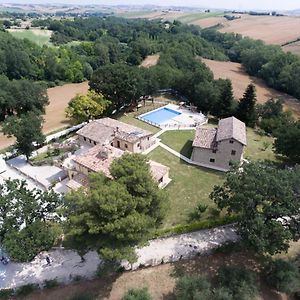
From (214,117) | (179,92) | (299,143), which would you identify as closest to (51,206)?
(299,143)

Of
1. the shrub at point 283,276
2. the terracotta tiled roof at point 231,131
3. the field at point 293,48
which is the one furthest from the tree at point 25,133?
the field at point 293,48

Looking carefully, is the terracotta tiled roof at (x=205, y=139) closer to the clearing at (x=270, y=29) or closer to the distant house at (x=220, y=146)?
the distant house at (x=220, y=146)

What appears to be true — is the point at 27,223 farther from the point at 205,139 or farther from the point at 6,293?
the point at 205,139

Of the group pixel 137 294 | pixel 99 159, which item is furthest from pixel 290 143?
pixel 137 294

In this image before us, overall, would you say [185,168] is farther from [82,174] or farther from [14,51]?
[14,51]

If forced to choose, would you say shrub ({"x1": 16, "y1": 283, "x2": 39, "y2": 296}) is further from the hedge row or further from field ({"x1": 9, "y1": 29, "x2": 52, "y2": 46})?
field ({"x1": 9, "y1": 29, "x2": 52, "y2": 46})
